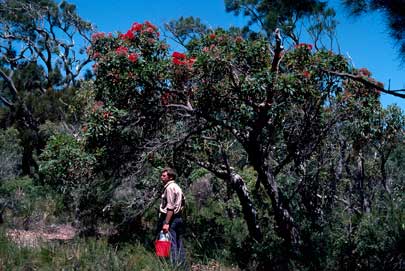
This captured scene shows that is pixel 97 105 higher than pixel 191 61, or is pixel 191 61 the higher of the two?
pixel 191 61

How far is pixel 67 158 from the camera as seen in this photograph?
27.5 ft

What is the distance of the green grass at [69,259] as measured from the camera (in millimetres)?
6039

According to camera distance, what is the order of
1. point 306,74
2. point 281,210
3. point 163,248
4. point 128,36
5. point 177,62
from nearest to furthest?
1. point 163,248
2. point 306,74
3. point 177,62
4. point 128,36
5. point 281,210

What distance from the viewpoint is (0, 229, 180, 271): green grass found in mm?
6039

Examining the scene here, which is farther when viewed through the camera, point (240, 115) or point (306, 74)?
point (240, 115)

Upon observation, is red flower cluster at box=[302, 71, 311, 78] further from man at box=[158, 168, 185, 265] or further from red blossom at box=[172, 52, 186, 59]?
man at box=[158, 168, 185, 265]

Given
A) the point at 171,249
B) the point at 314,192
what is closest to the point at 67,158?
the point at 171,249

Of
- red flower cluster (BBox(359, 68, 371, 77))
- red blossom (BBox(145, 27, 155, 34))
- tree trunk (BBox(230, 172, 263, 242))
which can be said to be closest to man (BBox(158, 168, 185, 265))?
tree trunk (BBox(230, 172, 263, 242))

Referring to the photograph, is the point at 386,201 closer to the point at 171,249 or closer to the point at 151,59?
the point at 171,249

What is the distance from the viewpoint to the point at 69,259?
6.28 metres

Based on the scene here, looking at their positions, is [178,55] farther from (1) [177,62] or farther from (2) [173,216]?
(2) [173,216]

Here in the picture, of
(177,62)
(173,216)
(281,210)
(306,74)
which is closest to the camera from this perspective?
(173,216)

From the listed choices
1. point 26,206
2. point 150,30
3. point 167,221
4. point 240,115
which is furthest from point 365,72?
point 26,206

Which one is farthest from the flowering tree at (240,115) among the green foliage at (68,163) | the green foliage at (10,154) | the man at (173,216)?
the green foliage at (10,154)
